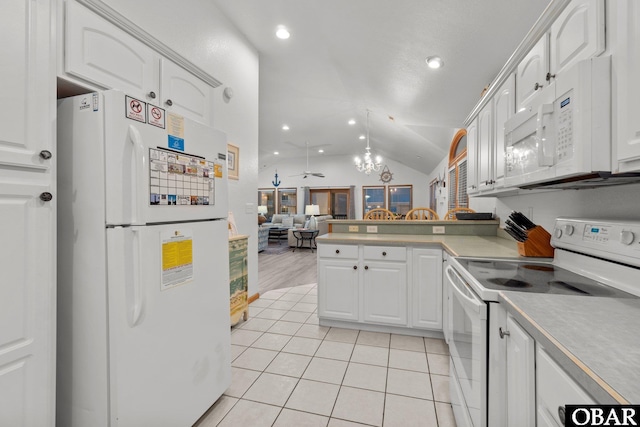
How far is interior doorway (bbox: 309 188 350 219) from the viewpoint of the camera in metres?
11.3

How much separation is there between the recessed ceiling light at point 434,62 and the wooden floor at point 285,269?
3.22m

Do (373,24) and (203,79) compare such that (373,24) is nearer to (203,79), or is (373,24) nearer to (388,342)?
(203,79)

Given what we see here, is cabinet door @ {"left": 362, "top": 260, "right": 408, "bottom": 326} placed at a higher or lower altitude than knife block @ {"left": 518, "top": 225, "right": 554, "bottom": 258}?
lower

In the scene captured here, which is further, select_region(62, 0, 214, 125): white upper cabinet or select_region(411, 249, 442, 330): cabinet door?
select_region(411, 249, 442, 330): cabinet door

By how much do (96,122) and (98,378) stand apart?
1.01m

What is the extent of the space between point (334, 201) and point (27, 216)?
1057cm

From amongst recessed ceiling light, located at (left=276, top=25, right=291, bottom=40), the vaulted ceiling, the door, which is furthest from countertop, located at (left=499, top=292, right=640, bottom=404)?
recessed ceiling light, located at (left=276, top=25, right=291, bottom=40)

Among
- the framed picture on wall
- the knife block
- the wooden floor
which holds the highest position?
the framed picture on wall

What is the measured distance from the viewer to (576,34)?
1.17 m

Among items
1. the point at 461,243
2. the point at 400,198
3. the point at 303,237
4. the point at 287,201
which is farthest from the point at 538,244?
the point at 287,201

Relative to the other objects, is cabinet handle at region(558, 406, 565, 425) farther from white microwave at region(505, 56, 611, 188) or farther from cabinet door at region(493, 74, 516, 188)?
cabinet door at region(493, 74, 516, 188)

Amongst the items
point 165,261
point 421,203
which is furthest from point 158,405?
point 421,203

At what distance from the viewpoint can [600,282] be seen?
3.85 ft

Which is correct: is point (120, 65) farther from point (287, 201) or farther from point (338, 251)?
point (287, 201)
